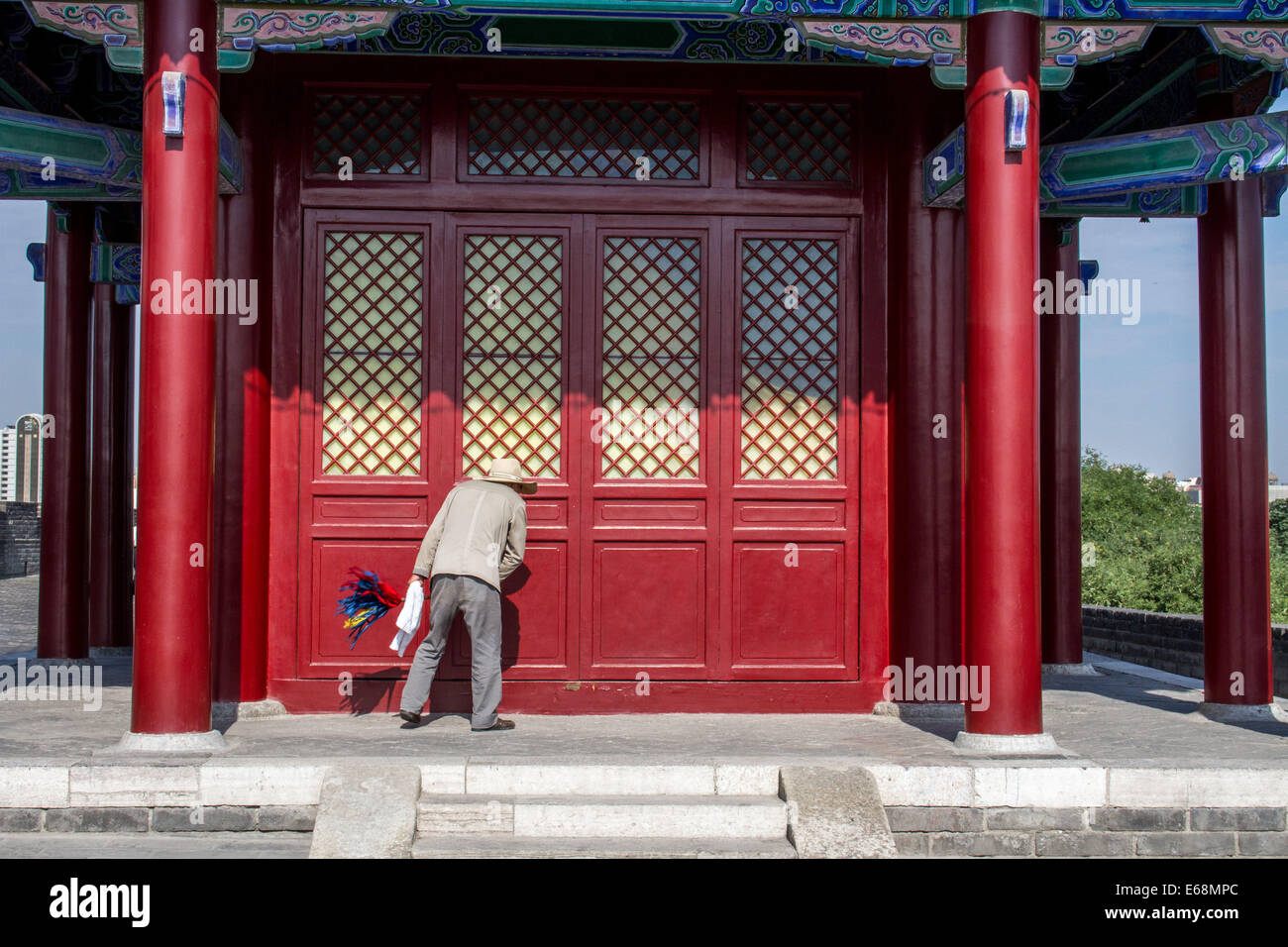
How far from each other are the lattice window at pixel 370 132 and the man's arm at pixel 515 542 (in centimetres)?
226

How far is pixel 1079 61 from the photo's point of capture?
680 centimetres

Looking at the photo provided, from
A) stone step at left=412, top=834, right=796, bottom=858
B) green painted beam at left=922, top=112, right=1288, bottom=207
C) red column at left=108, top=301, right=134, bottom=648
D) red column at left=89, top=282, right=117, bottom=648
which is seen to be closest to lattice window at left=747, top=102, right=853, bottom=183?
Result: green painted beam at left=922, top=112, right=1288, bottom=207

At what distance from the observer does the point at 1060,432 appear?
37.7 ft

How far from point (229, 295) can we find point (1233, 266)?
610 cm

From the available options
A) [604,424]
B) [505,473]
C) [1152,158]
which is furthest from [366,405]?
[1152,158]

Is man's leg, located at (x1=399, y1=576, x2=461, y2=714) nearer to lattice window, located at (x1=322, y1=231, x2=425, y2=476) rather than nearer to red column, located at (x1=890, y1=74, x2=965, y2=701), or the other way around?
lattice window, located at (x1=322, y1=231, x2=425, y2=476)

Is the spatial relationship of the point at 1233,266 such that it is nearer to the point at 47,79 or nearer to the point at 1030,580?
the point at 1030,580

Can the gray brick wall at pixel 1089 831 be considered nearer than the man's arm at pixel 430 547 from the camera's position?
Yes

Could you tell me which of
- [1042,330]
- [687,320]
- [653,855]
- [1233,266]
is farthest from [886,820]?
[1042,330]

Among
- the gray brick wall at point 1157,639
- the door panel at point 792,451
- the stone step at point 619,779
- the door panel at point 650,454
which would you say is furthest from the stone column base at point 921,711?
the gray brick wall at point 1157,639

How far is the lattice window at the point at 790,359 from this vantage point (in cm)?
812

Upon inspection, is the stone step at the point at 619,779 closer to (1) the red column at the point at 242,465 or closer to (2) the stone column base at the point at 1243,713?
(1) the red column at the point at 242,465

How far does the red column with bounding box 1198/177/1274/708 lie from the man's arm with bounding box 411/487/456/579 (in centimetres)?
468

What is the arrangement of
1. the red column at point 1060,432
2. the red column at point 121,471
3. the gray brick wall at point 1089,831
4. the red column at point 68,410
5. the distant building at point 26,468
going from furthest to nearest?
the distant building at point 26,468 < the red column at point 121,471 < the red column at point 68,410 < the red column at point 1060,432 < the gray brick wall at point 1089,831
